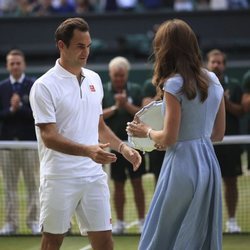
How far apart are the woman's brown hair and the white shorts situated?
3.96 feet

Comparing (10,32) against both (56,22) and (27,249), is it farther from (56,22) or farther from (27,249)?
(27,249)

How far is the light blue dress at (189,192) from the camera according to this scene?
6008mm

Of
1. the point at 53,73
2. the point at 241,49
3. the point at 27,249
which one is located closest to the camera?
the point at 53,73

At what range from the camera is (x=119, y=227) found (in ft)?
35.8

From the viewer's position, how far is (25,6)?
21.6 m

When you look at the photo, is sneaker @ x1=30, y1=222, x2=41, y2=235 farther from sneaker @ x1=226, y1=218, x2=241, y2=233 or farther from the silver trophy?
the silver trophy

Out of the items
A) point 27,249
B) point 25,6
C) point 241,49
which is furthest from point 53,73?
point 25,6

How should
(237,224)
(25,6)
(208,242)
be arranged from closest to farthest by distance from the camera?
(208,242)
(237,224)
(25,6)

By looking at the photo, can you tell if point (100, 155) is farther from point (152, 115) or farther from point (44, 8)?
point (44, 8)

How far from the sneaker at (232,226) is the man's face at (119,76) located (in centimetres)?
217

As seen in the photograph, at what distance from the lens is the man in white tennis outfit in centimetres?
671

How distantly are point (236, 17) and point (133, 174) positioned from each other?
10279 mm

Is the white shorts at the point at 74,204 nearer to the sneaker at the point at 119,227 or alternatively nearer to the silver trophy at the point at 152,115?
the silver trophy at the point at 152,115

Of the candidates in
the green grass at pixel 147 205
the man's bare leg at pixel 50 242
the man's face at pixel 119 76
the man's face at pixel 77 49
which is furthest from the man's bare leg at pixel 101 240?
the man's face at pixel 119 76
